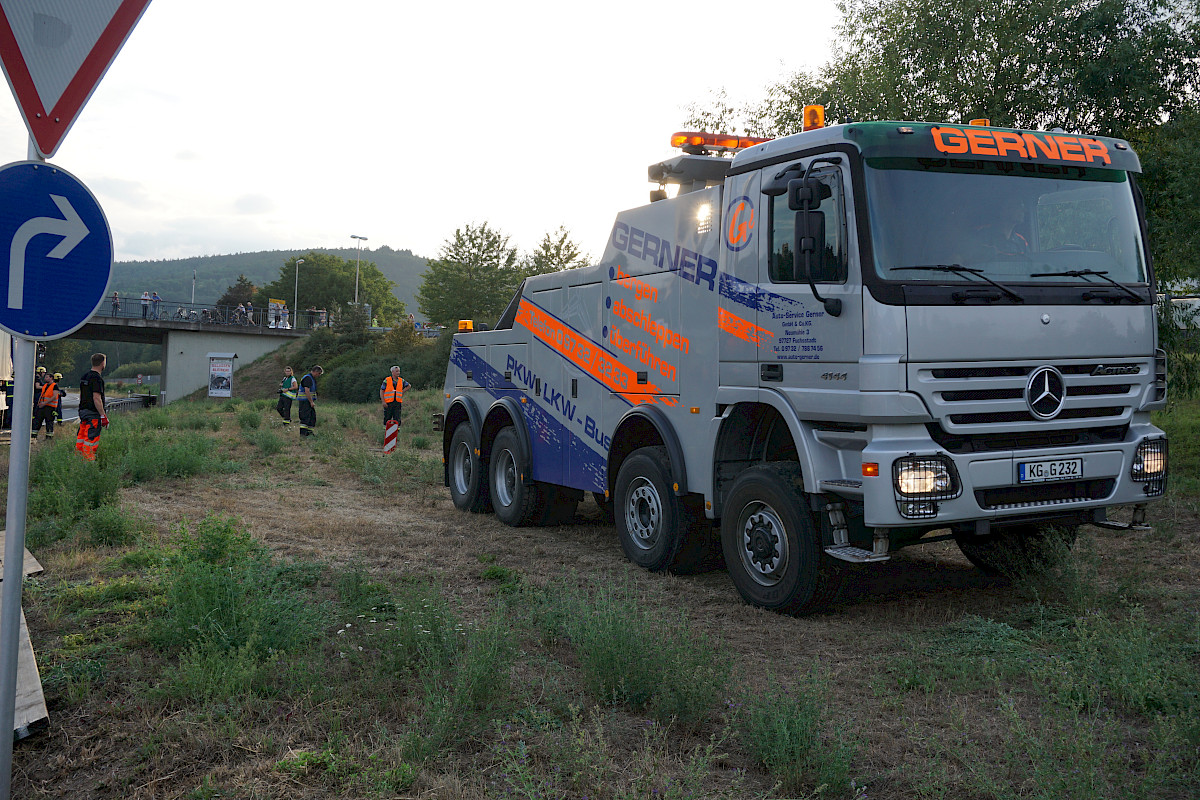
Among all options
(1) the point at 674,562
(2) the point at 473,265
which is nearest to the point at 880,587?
(1) the point at 674,562

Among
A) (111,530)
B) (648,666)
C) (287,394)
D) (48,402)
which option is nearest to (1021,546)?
(648,666)

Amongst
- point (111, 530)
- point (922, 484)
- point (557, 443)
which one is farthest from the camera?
point (557, 443)

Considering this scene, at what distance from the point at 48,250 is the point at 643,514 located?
5.49 meters

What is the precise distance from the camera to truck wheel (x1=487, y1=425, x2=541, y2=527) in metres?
9.92

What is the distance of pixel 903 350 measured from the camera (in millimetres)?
5352

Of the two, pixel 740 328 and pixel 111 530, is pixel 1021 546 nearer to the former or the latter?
pixel 740 328

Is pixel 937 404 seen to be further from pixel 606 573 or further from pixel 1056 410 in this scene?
pixel 606 573

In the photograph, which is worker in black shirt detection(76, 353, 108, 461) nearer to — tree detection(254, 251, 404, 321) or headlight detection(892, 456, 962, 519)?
headlight detection(892, 456, 962, 519)

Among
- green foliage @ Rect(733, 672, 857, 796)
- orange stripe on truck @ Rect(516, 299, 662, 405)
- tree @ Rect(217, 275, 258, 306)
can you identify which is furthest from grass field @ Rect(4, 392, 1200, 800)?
tree @ Rect(217, 275, 258, 306)

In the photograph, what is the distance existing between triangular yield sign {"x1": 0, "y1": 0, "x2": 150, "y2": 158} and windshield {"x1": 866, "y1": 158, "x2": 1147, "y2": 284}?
13.5ft

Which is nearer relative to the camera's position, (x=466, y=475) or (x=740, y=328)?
(x=740, y=328)

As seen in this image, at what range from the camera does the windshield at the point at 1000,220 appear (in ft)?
18.1

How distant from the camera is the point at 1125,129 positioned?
11883 mm

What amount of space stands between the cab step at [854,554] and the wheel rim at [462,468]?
648cm
